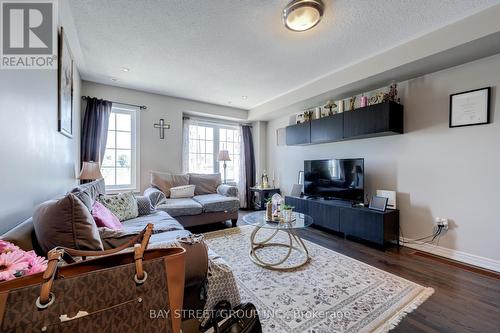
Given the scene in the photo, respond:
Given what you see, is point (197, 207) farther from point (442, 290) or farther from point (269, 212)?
point (442, 290)

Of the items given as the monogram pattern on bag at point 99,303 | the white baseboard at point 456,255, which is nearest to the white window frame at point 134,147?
the monogram pattern on bag at point 99,303

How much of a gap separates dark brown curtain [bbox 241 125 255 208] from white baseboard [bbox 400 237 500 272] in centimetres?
321

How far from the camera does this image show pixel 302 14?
6.15ft

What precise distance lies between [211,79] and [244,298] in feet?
10.0

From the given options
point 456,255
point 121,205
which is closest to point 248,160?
point 121,205

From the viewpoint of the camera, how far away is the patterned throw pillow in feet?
8.03

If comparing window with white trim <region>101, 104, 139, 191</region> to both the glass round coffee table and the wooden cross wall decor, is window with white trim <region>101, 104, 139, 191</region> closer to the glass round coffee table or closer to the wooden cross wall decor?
the wooden cross wall decor

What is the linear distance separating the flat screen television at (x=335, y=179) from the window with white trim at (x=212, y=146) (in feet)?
6.68

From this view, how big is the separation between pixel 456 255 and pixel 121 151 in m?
5.10

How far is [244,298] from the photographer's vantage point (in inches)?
70.1

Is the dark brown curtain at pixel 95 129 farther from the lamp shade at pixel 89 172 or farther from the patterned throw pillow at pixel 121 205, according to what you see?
the patterned throw pillow at pixel 121 205

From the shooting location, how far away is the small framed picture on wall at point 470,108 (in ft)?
7.51

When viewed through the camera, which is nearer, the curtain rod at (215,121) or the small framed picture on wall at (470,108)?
the small framed picture on wall at (470,108)

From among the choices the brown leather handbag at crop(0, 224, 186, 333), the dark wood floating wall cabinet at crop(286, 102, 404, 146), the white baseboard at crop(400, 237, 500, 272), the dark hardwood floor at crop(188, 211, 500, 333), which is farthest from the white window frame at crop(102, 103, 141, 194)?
the white baseboard at crop(400, 237, 500, 272)
